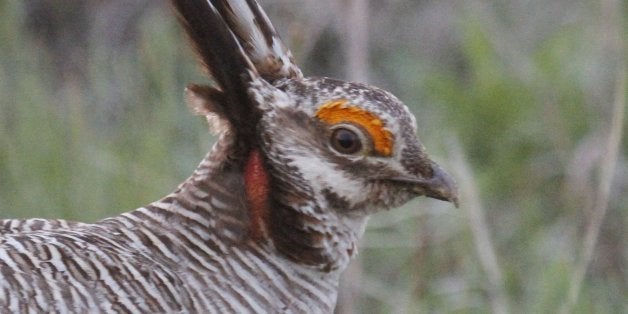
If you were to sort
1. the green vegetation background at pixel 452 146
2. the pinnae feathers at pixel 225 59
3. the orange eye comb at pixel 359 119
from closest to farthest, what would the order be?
1. the orange eye comb at pixel 359 119
2. the pinnae feathers at pixel 225 59
3. the green vegetation background at pixel 452 146

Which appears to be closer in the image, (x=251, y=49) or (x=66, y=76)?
(x=251, y=49)

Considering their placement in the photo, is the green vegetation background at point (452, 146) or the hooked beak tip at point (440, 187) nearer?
the hooked beak tip at point (440, 187)

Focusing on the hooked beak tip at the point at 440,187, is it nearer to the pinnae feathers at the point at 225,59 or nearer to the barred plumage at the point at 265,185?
the barred plumage at the point at 265,185

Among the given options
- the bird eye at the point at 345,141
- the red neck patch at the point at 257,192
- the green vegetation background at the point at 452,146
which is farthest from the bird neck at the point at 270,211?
the green vegetation background at the point at 452,146

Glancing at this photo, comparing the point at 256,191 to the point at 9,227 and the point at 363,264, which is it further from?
the point at 363,264

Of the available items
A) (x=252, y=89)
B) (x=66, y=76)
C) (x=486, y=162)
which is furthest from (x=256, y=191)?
(x=66, y=76)

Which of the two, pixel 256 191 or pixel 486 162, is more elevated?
pixel 486 162

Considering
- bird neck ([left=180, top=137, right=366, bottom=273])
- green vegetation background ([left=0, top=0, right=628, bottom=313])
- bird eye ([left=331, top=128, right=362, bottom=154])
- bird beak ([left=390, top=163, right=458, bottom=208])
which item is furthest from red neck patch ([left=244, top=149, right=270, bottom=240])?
green vegetation background ([left=0, top=0, right=628, bottom=313])
